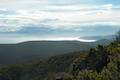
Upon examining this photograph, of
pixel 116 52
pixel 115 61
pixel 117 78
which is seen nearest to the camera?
pixel 117 78

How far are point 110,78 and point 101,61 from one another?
41033mm

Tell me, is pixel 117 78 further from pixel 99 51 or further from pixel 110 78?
pixel 99 51

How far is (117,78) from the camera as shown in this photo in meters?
86.4

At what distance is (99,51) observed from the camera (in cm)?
14050

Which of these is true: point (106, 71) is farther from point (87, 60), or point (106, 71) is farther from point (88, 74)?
point (87, 60)

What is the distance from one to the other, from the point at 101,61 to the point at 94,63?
9.92 ft

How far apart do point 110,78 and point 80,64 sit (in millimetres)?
50977

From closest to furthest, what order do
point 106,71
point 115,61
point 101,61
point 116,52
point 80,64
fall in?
point 106,71 → point 115,61 → point 116,52 → point 101,61 → point 80,64

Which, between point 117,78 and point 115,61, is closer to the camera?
point 117,78

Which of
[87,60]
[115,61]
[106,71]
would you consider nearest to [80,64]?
[87,60]

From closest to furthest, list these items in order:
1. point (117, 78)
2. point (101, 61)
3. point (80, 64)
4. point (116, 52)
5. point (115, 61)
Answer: point (117, 78) → point (115, 61) → point (116, 52) → point (101, 61) → point (80, 64)

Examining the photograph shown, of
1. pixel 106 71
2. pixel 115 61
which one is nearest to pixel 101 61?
pixel 115 61

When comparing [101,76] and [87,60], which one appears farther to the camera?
[87,60]

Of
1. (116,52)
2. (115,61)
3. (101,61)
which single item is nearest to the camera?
(115,61)
